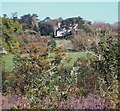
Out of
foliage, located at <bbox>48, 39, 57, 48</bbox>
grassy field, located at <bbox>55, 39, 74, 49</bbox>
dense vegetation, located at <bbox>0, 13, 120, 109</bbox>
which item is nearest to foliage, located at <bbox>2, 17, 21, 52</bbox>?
dense vegetation, located at <bbox>0, 13, 120, 109</bbox>

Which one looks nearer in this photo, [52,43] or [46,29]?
[52,43]

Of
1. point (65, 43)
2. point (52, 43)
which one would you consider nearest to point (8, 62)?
point (52, 43)

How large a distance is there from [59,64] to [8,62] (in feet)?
2.25

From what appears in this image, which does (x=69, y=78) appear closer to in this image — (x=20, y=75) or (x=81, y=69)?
(x=81, y=69)

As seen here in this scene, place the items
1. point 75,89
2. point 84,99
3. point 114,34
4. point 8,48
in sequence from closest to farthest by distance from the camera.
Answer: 1. point 84,99
2. point 75,89
3. point 114,34
4. point 8,48

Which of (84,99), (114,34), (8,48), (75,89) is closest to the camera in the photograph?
(84,99)

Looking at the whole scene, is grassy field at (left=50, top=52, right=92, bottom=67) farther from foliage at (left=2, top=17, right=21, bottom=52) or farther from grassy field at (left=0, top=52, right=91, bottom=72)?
foliage at (left=2, top=17, right=21, bottom=52)

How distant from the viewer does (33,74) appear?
356cm

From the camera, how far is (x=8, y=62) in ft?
12.5

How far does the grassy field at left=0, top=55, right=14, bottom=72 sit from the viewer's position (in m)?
3.75

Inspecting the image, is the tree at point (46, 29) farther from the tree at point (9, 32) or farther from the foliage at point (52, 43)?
the tree at point (9, 32)

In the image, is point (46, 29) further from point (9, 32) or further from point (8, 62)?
point (8, 62)

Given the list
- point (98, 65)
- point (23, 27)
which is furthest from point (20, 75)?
point (98, 65)

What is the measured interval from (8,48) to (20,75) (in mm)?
484
